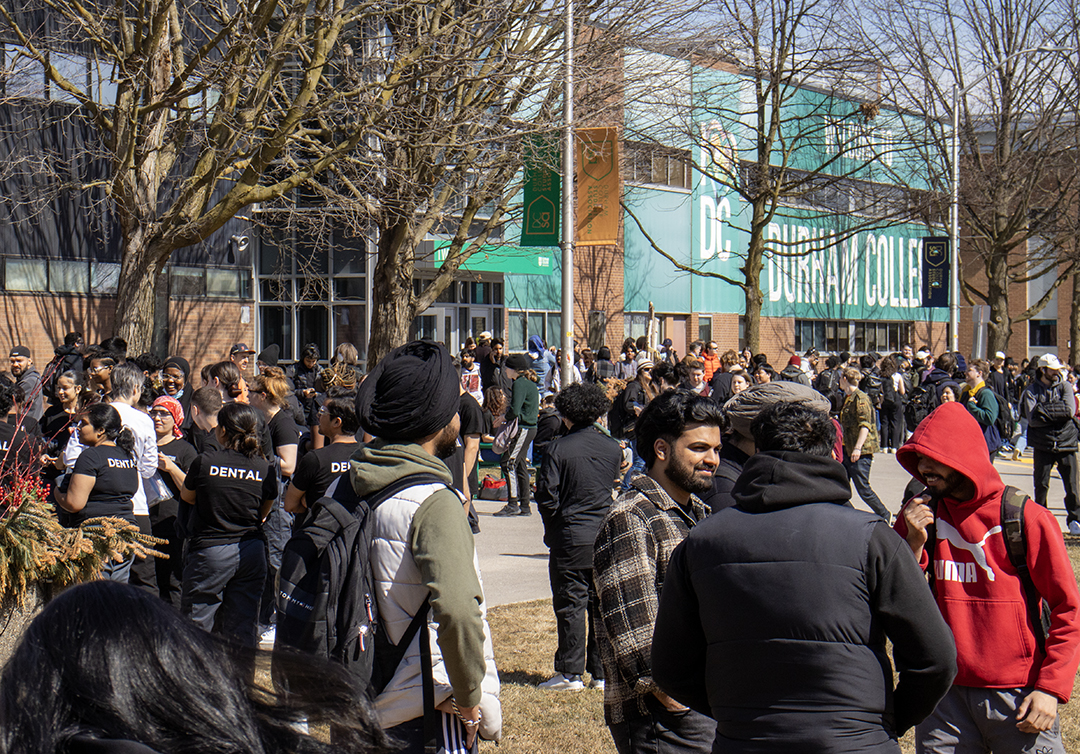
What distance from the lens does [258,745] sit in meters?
1.27

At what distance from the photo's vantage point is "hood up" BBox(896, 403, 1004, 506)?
3.54 meters

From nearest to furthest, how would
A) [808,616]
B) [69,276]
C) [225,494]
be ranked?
[808,616] < [225,494] < [69,276]

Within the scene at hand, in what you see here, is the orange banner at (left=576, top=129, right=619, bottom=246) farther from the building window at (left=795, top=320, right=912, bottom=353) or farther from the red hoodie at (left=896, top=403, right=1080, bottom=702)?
the building window at (left=795, top=320, right=912, bottom=353)

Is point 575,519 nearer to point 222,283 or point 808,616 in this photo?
point 808,616

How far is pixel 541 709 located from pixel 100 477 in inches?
116

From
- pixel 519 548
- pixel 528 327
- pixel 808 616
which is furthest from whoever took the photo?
pixel 528 327

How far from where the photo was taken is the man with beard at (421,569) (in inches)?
112

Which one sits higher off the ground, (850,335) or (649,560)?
(850,335)

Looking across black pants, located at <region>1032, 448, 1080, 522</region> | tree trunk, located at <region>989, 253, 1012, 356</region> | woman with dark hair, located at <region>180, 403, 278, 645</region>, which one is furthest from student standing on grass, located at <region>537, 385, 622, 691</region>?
tree trunk, located at <region>989, 253, 1012, 356</region>

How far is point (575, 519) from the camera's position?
20.7 feet

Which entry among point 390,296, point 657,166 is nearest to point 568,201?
→ point 390,296

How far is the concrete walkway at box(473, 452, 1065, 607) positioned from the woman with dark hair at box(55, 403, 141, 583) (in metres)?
3.19

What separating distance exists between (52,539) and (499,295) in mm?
23636

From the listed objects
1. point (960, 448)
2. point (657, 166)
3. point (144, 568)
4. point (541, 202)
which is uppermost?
point (657, 166)
